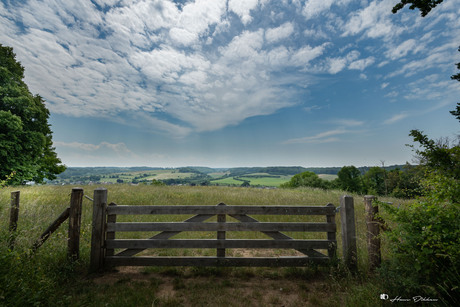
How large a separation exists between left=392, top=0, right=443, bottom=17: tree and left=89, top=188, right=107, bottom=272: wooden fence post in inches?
435

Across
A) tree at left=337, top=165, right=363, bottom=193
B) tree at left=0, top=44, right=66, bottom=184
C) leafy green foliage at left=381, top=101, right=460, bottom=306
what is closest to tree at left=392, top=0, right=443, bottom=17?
leafy green foliage at left=381, top=101, right=460, bottom=306

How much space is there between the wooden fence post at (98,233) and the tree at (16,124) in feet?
60.4

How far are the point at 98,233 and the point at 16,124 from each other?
63.0 feet

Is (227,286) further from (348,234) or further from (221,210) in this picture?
(348,234)

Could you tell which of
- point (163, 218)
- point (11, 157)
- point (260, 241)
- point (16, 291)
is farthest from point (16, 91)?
point (260, 241)

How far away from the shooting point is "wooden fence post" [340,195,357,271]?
469 centimetres

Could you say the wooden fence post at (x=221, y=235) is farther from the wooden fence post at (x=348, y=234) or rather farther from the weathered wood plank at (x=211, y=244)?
the wooden fence post at (x=348, y=234)

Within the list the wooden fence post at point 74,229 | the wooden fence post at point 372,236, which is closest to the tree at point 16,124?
the wooden fence post at point 74,229

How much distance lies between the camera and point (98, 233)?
189 inches

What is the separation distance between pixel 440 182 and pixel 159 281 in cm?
606

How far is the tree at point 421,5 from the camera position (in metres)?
6.57

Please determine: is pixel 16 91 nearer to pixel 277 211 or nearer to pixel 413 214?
pixel 277 211

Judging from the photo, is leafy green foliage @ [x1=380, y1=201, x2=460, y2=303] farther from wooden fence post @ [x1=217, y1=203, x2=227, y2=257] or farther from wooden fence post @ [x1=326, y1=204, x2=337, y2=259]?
wooden fence post @ [x1=217, y1=203, x2=227, y2=257]

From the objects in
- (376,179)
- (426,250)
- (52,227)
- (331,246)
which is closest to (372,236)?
(331,246)
